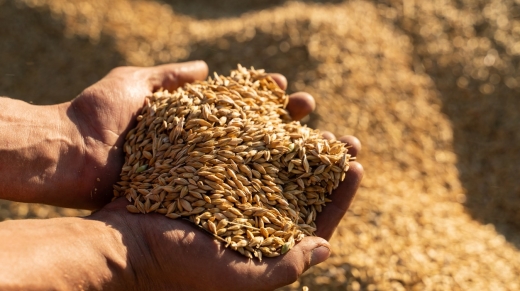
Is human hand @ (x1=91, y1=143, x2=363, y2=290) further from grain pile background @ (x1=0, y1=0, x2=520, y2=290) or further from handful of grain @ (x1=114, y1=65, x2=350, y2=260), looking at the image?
grain pile background @ (x1=0, y1=0, x2=520, y2=290)

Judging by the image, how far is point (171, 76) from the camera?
306 centimetres

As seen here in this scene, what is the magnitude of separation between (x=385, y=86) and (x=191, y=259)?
3019 millimetres

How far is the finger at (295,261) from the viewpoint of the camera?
2.15 meters

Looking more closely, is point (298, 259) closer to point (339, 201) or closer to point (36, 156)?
point (339, 201)

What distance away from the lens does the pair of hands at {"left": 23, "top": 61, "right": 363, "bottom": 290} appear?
2.13 metres

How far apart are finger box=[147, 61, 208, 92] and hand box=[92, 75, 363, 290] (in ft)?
3.10

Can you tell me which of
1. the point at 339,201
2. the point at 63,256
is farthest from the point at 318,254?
the point at 63,256

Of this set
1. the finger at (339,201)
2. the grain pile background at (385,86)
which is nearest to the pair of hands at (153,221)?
the finger at (339,201)

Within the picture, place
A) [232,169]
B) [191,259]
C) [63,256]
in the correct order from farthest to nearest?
[232,169], [191,259], [63,256]

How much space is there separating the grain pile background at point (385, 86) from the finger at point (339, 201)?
2.88 ft

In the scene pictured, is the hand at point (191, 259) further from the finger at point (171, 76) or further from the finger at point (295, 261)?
the finger at point (171, 76)

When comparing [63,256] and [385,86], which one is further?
[385,86]

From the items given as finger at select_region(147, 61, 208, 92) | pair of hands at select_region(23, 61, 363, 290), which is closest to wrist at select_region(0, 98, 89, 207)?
pair of hands at select_region(23, 61, 363, 290)

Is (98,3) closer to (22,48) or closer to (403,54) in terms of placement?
(22,48)
